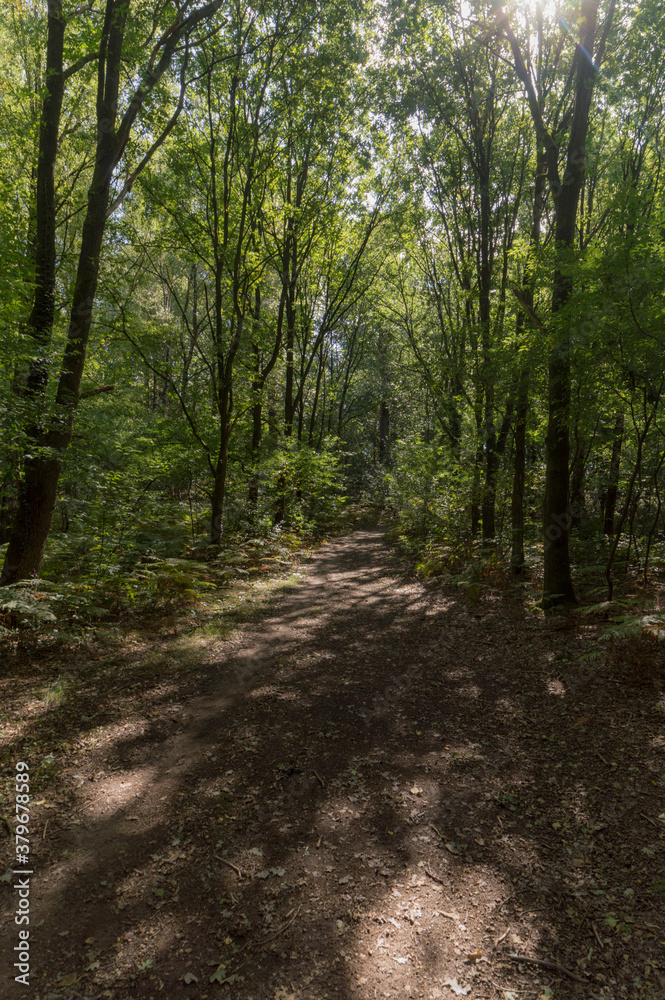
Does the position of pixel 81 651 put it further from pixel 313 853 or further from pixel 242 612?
pixel 313 853

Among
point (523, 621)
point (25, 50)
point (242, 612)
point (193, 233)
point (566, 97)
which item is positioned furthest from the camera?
point (193, 233)

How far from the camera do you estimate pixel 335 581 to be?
1105 centimetres

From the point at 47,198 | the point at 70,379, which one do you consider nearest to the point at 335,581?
the point at 70,379

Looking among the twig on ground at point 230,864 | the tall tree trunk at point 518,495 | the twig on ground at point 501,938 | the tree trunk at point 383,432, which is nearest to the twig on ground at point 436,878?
the twig on ground at point 501,938

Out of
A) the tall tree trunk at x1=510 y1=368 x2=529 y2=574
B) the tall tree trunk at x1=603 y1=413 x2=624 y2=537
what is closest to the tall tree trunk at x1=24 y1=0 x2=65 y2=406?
the tall tree trunk at x1=510 y1=368 x2=529 y2=574

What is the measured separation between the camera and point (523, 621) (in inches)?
274

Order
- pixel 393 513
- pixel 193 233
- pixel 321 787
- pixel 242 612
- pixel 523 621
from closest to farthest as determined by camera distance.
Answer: pixel 321 787, pixel 523 621, pixel 242 612, pixel 193 233, pixel 393 513

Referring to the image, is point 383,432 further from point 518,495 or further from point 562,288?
point 562,288

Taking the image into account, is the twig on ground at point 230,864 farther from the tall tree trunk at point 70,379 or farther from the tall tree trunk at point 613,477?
the tall tree trunk at point 613,477

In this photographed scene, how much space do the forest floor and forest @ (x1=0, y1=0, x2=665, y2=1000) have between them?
0.02 m

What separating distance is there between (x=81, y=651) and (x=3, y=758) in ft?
7.01

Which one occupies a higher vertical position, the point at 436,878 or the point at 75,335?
the point at 75,335

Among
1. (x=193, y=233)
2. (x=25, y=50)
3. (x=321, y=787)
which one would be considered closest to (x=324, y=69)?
(x=193, y=233)

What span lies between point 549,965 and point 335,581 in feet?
29.2
